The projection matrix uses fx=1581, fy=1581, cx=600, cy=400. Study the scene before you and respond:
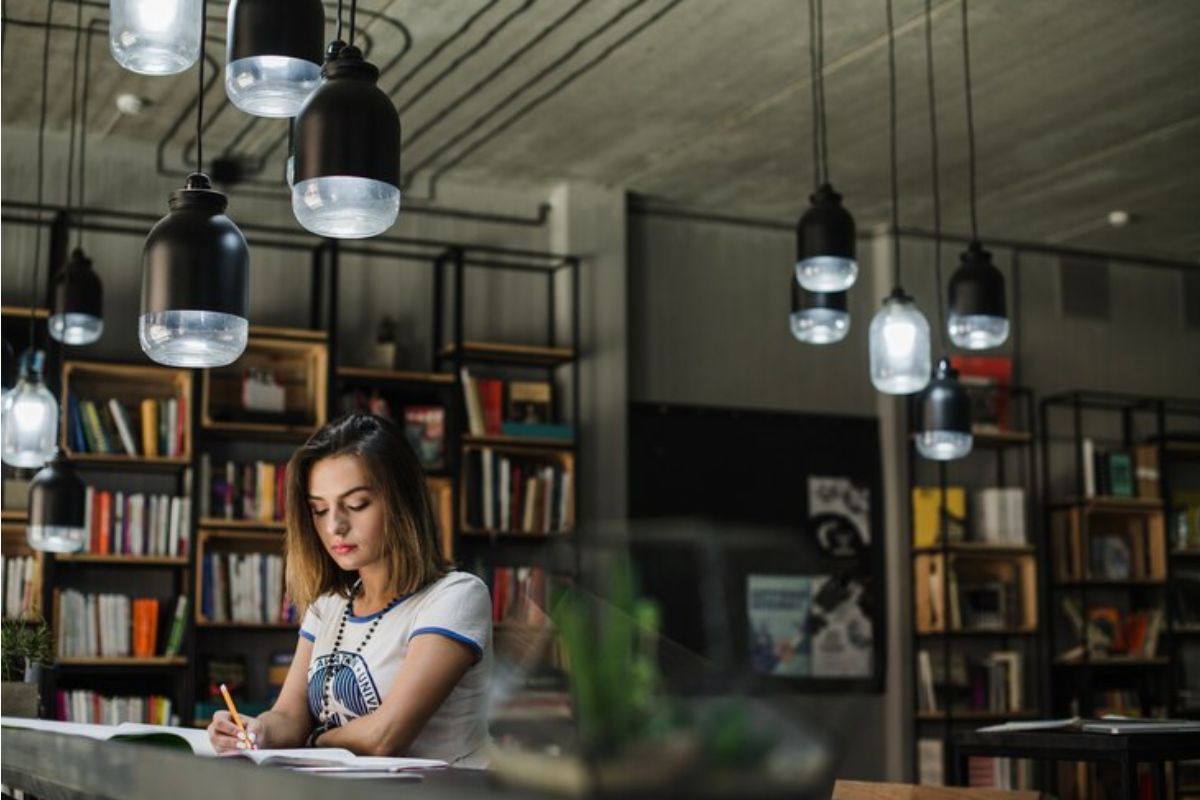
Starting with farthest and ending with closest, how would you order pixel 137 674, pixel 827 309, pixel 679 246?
pixel 679 246 < pixel 137 674 < pixel 827 309

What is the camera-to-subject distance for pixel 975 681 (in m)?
7.99

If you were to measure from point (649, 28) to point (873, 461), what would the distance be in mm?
3275

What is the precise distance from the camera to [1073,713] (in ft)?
26.2

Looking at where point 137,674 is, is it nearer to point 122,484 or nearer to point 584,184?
point 122,484

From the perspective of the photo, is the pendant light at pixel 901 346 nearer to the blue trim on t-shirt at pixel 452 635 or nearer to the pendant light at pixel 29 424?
the pendant light at pixel 29 424

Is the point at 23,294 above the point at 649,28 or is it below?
below

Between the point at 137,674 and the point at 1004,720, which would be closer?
the point at 137,674

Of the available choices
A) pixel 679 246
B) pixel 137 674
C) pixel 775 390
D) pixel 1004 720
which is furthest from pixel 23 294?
pixel 1004 720

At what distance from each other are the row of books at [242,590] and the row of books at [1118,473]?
4204 mm

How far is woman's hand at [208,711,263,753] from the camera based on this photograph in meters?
2.04

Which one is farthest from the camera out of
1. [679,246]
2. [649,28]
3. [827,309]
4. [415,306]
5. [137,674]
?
[679,246]

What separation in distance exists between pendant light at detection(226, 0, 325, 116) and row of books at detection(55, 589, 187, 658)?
4.14m

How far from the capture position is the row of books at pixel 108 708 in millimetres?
6105

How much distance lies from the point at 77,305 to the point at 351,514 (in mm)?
3476
